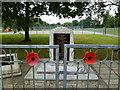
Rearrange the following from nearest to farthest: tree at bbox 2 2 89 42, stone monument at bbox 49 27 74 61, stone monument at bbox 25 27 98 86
→ stone monument at bbox 25 27 98 86 → stone monument at bbox 49 27 74 61 → tree at bbox 2 2 89 42

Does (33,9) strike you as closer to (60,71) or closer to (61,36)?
(61,36)

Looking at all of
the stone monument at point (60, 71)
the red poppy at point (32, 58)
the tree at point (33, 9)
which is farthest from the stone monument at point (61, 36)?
the tree at point (33, 9)

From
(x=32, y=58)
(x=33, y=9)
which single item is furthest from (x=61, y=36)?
(x=33, y=9)

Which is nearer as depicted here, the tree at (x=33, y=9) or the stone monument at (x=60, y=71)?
the stone monument at (x=60, y=71)

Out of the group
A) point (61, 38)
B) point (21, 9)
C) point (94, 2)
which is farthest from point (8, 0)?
point (94, 2)

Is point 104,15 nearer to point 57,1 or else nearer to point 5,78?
point 57,1

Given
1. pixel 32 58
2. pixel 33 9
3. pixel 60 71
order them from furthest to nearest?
pixel 33 9
pixel 60 71
pixel 32 58

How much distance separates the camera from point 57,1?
774 centimetres

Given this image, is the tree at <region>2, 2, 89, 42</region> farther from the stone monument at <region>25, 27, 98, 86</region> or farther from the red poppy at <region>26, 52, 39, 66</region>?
the red poppy at <region>26, 52, 39, 66</region>

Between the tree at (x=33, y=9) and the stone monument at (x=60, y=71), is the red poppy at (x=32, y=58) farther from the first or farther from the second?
the tree at (x=33, y=9)

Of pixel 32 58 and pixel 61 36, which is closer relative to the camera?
pixel 32 58

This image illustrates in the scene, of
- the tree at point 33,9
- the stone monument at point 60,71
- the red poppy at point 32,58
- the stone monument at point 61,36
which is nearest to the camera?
the red poppy at point 32,58

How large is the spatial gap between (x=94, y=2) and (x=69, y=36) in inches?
144

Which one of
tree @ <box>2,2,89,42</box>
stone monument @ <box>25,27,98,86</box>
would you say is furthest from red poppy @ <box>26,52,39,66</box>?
tree @ <box>2,2,89,42</box>
